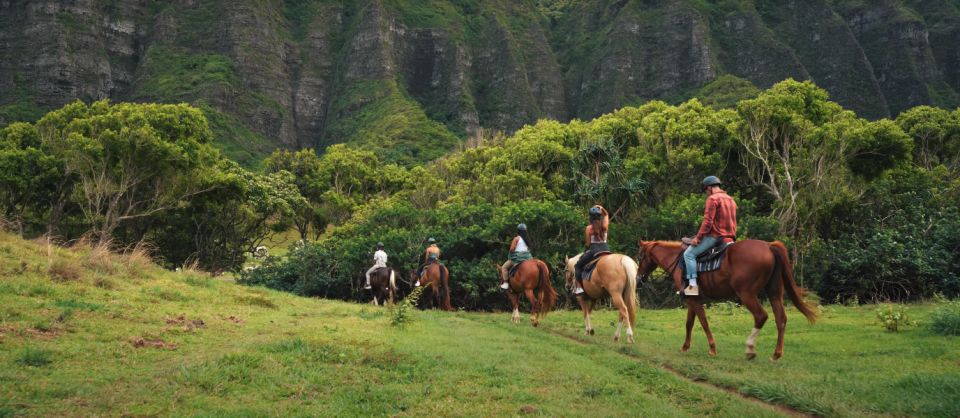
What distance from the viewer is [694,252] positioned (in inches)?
448

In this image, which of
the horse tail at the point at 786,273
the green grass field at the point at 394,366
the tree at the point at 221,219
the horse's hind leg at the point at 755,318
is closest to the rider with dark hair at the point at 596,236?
the green grass field at the point at 394,366

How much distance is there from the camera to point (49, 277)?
1405cm

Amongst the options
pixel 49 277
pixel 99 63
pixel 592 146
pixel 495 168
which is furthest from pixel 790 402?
pixel 99 63

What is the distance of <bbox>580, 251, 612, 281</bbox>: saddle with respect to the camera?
13.9 m

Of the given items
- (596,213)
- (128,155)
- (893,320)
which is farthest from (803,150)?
(128,155)

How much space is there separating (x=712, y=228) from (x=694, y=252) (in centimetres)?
59

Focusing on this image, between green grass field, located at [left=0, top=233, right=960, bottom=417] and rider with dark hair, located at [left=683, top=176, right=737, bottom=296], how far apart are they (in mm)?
1541

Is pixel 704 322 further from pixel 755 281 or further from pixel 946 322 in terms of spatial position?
pixel 946 322

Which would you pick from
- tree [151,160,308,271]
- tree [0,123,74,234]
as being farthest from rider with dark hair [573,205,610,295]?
tree [0,123,74,234]

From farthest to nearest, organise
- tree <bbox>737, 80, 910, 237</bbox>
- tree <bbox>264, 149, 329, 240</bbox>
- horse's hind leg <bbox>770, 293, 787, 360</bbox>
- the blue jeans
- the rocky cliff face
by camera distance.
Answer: the rocky cliff face → tree <bbox>264, 149, 329, 240</bbox> → tree <bbox>737, 80, 910, 237</bbox> → the blue jeans → horse's hind leg <bbox>770, 293, 787, 360</bbox>

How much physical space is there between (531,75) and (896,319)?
154277 mm

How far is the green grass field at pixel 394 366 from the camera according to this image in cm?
663

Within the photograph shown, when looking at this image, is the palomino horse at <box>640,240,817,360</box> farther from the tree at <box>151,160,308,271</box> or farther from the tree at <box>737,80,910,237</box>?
the tree at <box>151,160,308,271</box>

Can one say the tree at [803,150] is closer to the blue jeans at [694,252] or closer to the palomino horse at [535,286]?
the palomino horse at [535,286]
